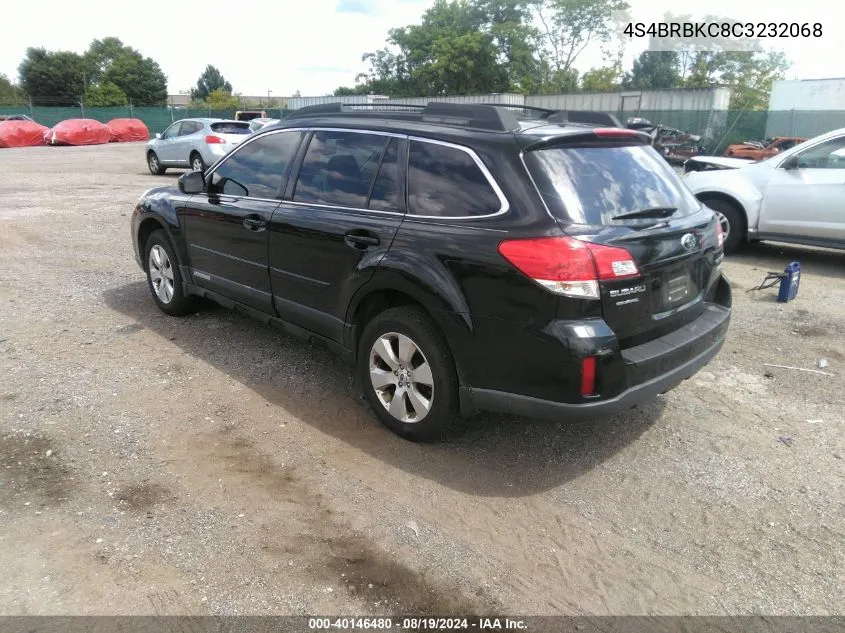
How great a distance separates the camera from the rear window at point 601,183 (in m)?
3.14

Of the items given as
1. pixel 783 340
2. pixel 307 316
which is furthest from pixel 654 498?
pixel 783 340

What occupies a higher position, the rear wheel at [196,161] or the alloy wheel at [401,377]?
the rear wheel at [196,161]

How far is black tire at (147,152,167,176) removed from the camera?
63.0ft

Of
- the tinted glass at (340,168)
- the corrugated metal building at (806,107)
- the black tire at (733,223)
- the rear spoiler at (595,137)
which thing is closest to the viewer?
the rear spoiler at (595,137)

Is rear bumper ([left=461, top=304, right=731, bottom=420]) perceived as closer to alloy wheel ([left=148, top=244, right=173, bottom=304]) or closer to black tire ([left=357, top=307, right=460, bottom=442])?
black tire ([left=357, top=307, right=460, bottom=442])

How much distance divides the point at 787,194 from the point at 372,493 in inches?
278

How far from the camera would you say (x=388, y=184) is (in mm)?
3727

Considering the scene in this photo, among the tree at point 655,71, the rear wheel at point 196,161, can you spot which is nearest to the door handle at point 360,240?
the rear wheel at point 196,161

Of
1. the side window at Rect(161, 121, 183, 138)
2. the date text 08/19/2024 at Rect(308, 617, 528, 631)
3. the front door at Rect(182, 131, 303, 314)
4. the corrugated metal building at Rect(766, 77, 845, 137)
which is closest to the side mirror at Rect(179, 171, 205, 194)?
the front door at Rect(182, 131, 303, 314)

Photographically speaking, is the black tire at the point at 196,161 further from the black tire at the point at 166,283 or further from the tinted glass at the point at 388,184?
the tinted glass at the point at 388,184

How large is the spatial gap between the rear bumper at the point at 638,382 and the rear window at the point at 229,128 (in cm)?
1629

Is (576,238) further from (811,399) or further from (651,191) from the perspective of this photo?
(811,399)

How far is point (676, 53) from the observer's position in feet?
237

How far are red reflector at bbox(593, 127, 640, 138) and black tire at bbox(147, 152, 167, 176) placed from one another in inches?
713
